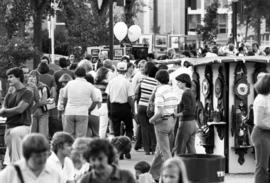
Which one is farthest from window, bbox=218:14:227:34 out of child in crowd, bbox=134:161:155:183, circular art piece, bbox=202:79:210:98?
child in crowd, bbox=134:161:155:183

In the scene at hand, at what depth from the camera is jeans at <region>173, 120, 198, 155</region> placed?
47.0 feet

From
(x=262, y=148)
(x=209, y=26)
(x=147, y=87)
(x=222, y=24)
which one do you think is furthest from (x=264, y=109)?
(x=222, y=24)

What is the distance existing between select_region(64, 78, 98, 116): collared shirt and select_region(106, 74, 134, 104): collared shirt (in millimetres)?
1658

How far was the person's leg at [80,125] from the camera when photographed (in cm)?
1557

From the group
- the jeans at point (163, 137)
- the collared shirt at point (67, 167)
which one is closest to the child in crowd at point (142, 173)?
the collared shirt at point (67, 167)

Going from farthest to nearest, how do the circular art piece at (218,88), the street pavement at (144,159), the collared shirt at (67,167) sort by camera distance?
the circular art piece at (218,88) → the street pavement at (144,159) → the collared shirt at (67,167)

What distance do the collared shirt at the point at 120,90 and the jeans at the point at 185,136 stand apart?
2934 mm

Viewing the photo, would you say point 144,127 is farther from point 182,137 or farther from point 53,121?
point 182,137

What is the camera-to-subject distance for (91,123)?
54.6 ft

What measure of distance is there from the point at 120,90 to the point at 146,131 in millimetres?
864

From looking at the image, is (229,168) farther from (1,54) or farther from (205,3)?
(205,3)

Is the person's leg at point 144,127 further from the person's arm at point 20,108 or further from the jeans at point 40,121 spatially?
the person's arm at point 20,108

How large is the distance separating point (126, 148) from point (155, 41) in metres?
36.1

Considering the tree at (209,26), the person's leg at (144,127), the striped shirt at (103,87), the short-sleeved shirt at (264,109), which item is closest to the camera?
the short-sleeved shirt at (264,109)
